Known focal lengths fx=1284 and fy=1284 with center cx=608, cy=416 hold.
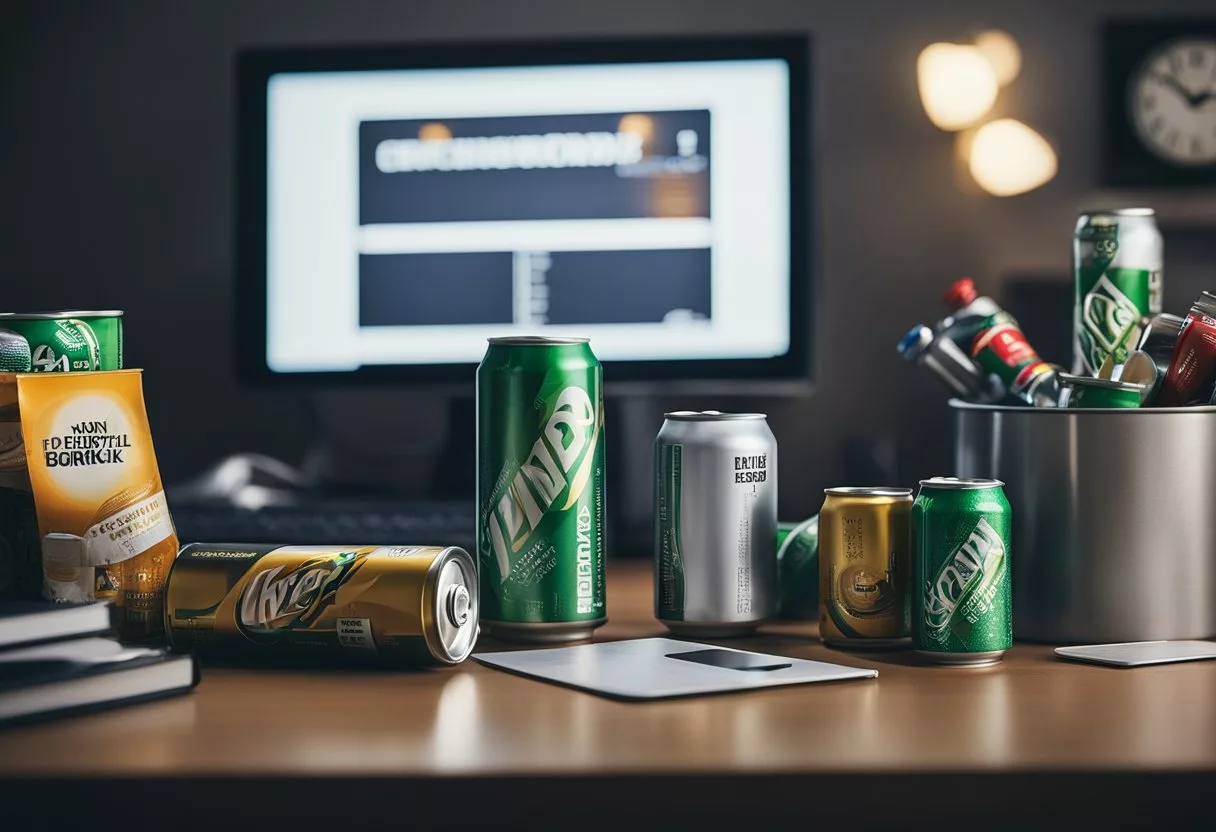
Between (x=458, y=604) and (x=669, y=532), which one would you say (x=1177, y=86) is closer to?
(x=669, y=532)

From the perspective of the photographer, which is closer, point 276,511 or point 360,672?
point 360,672

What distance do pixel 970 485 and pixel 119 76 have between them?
1.59 meters

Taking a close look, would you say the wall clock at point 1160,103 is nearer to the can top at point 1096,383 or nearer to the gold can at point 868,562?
the can top at point 1096,383

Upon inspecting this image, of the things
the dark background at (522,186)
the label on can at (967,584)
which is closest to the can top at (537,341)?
the label on can at (967,584)

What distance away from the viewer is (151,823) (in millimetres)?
479

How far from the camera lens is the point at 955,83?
181 centimetres

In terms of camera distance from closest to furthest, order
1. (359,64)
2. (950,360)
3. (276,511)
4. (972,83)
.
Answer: (950,360)
(276,511)
(359,64)
(972,83)

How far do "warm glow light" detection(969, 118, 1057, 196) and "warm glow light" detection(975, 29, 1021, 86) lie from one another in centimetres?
7

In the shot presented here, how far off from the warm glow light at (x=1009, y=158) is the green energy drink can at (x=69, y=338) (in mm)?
1415

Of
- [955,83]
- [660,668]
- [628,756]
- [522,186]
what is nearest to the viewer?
[628,756]

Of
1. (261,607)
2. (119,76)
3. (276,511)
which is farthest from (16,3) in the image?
(261,607)

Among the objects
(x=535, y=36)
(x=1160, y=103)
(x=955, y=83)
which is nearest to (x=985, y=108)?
(x=955, y=83)

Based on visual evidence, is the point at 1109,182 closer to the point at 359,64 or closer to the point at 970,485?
the point at 359,64

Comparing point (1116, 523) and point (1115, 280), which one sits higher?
point (1115, 280)
